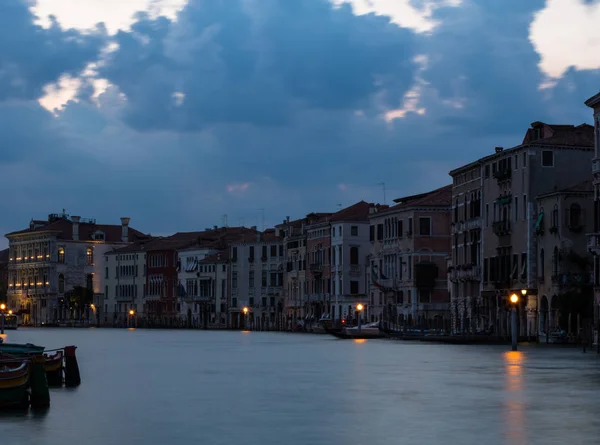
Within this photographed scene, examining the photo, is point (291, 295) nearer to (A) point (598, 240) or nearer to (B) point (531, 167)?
(B) point (531, 167)

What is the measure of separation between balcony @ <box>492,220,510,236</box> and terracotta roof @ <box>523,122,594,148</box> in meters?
4.66

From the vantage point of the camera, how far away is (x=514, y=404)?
28.4 m

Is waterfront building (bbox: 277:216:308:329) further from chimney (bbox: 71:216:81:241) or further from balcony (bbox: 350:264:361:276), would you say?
chimney (bbox: 71:216:81:241)

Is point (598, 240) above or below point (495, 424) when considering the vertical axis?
above

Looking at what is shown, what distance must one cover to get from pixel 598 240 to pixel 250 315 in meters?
75.3

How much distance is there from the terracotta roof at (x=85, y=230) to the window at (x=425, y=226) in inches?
2750

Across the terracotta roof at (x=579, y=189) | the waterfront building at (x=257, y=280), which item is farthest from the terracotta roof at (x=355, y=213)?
the terracotta roof at (x=579, y=189)

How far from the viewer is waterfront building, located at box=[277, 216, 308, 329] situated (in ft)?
389

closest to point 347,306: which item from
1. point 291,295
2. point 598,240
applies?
point 291,295

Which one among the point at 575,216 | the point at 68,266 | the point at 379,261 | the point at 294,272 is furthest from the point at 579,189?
the point at 68,266

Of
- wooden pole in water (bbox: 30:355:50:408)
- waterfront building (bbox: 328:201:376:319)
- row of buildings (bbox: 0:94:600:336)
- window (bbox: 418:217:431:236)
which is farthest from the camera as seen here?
waterfront building (bbox: 328:201:376:319)

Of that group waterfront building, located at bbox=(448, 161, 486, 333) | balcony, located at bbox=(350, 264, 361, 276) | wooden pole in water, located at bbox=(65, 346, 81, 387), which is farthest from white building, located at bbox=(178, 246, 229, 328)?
wooden pole in water, located at bbox=(65, 346, 81, 387)

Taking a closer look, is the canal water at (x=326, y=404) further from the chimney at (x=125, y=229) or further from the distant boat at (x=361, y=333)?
the chimney at (x=125, y=229)

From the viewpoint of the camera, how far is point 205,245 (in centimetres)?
13725
